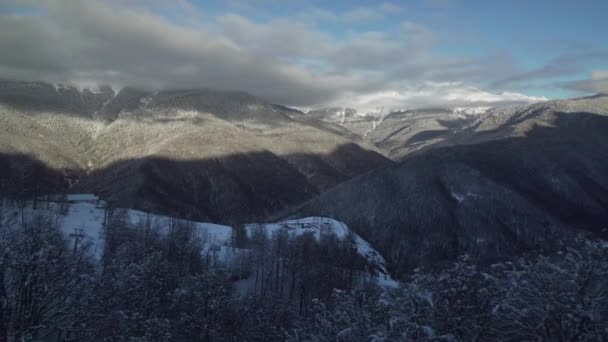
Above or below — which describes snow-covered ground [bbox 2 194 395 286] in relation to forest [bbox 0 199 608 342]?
below

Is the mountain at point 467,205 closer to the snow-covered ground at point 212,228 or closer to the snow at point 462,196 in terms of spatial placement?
the snow at point 462,196

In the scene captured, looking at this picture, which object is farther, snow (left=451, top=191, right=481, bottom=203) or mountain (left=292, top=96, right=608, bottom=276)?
snow (left=451, top=191, right=481, bottom=203)

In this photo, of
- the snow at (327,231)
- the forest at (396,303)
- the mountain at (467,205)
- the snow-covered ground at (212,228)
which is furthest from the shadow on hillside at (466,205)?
the forest at (396,303)

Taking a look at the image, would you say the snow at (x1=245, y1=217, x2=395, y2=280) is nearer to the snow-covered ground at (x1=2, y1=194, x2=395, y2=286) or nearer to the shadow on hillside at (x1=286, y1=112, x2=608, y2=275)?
the snow-covered ground at (x1=2, y1=194, x2=395, y2=286)

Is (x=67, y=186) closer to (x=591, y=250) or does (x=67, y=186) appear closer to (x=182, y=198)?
(x=182, y=198)

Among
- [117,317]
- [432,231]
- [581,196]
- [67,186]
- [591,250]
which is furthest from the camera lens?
[67,186]

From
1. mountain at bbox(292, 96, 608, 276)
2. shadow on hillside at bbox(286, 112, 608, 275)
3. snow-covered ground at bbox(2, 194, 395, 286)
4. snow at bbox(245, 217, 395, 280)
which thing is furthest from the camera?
shadow on hillside at bbox(286, 112, 608, 275)

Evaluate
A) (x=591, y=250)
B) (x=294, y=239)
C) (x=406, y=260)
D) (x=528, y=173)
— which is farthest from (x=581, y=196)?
(x=591, y=250)

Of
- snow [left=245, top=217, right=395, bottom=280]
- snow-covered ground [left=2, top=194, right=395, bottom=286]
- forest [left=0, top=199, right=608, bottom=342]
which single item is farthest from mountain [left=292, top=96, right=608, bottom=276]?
forest [left=0, top=199, right=608, bottom=342]

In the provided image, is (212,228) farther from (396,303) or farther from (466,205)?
(396,303)
